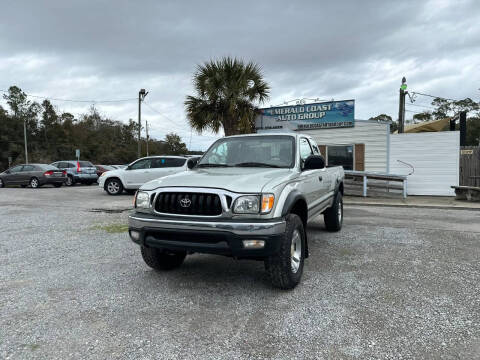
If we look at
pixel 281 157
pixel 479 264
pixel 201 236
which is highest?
pixel 281 157

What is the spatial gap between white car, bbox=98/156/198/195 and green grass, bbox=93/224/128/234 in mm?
6311

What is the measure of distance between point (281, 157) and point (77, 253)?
339 centimetres

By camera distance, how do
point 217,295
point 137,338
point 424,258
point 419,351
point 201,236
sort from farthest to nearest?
point 424,258 → point 217,295 → point 201,236 → point 137,338 → point 419,351

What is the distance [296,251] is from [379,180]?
33.8 feet

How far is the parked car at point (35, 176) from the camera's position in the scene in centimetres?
1786

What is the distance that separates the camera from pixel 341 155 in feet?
46.0

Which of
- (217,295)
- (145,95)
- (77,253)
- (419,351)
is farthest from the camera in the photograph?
(145,95)

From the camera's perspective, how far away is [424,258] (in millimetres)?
4914

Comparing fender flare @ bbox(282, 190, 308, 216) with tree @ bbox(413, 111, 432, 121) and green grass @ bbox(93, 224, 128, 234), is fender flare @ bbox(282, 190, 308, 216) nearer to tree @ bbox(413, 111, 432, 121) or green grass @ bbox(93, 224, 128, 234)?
green grass @ bbox(93, 224, 128, 234)

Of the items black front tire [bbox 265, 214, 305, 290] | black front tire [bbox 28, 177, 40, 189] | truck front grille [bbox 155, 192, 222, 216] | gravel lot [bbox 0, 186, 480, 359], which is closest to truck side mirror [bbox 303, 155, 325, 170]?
black front tire [bbox 265, 214, 305, 290]

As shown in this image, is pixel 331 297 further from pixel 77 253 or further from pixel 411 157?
pixel 411 157

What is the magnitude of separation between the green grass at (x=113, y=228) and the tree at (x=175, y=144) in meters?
78.5

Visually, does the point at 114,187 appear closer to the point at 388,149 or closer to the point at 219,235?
the point at 388,149

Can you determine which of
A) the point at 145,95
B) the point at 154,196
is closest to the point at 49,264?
the point at 154,196
